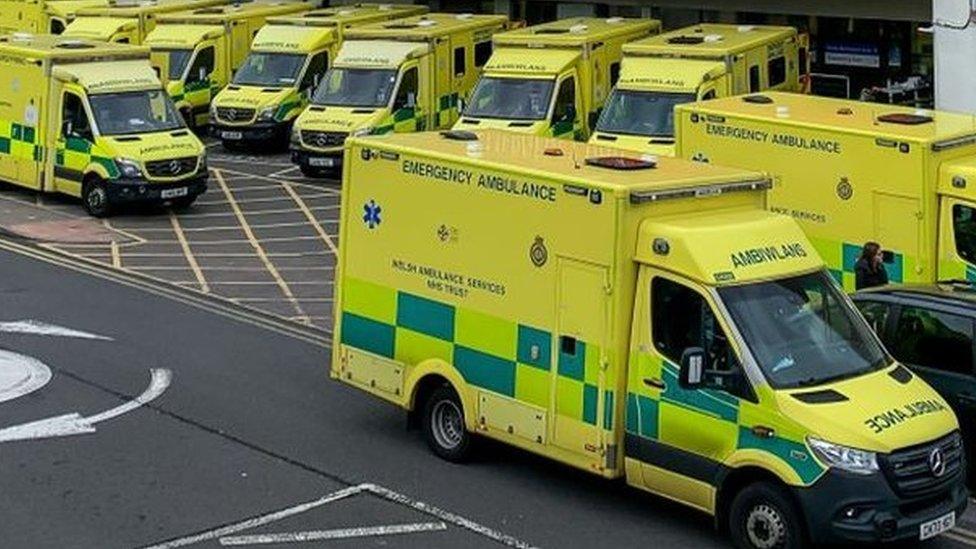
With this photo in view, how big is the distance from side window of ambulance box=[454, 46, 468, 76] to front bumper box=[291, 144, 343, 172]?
3043 mm

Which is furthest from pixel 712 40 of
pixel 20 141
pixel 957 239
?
pixel 20 141

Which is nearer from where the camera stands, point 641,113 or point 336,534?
point 336,534

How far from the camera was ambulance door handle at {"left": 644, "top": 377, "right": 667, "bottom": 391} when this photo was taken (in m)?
12.5

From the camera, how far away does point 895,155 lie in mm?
17078

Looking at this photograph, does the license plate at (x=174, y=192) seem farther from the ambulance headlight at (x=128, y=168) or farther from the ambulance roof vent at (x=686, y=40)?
the ambulance roof vent at (x=686, y=40)

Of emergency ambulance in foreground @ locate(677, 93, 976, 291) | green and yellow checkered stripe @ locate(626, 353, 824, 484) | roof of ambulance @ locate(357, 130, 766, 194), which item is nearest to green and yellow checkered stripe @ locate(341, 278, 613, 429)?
green and yellow checkered stripe @ locate(626, 353, 824, 484)

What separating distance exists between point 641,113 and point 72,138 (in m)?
8.41

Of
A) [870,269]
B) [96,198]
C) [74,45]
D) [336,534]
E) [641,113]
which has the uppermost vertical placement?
[74,45]

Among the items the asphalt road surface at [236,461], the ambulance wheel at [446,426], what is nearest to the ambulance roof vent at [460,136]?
the ambulance wheel at [446,426]

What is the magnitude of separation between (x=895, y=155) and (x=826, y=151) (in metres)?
0.79

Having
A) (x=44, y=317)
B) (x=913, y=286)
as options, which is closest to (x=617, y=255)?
(x=913, y=286)

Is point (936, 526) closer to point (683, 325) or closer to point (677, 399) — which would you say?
point (677, 399)

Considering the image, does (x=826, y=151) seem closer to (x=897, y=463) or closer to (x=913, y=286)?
(x=913, y=286)

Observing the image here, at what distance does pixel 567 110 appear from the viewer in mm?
27219
